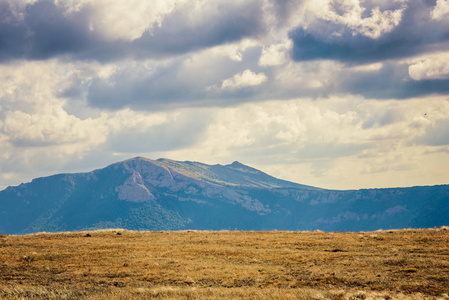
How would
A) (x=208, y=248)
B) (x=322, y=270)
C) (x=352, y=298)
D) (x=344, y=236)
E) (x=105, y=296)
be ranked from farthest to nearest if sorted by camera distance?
(x=344, y=236) → (x=208, y=248) → (x=322, y=270) → (x=105, y=296) → (x=352, y=298)

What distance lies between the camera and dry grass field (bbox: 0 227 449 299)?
84.9 ft

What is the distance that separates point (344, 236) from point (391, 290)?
21241 mm

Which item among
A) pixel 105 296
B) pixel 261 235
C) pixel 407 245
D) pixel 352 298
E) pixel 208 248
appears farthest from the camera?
pixel 261 235

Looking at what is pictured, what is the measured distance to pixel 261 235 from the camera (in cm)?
4922

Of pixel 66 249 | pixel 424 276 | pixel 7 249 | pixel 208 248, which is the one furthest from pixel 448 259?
pixel 7 249

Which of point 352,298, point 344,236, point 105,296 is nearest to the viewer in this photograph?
point 352,298

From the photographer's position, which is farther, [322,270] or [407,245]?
[407,245]

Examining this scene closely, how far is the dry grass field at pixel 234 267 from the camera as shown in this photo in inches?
1019

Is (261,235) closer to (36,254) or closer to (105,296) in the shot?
(36,254)

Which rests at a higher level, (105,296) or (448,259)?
(448,259)

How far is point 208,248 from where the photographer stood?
40.6 m

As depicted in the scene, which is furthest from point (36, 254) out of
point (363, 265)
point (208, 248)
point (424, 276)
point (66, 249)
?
point (424, 276)

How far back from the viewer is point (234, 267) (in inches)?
1278

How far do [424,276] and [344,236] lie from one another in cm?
1877
